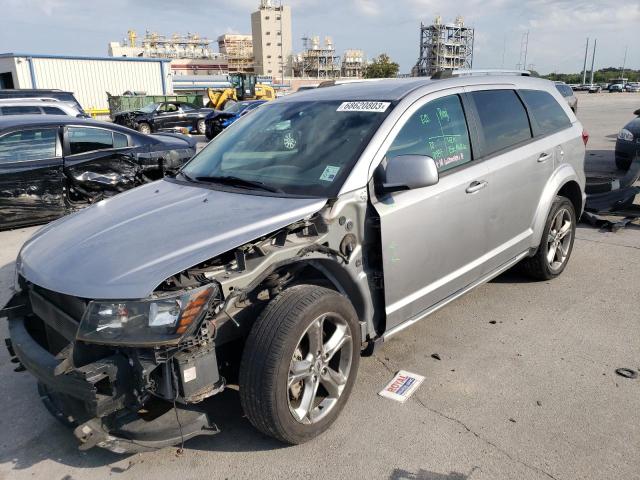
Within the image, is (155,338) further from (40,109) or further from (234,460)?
(40,109)

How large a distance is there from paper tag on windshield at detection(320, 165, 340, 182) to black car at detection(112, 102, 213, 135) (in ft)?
72.5

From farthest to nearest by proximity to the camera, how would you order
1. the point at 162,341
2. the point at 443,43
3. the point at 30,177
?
the point at 443,43
the point at 30,177
the point at 162,341

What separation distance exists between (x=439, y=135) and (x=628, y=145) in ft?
25.0

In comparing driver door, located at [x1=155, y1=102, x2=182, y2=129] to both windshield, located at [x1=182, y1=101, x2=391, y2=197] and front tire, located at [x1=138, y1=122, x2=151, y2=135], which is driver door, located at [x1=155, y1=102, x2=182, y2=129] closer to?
front tire, located at [x1=138, y1=122, x2=151, y2=135]

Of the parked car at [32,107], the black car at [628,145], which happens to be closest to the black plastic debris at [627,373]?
the black car at [628,145]

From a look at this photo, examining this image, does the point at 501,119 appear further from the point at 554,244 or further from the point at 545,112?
the point at 554,244

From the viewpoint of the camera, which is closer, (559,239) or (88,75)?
(559,239)

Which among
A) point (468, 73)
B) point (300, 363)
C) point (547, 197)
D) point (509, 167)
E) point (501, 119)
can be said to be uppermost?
point (468, 73)

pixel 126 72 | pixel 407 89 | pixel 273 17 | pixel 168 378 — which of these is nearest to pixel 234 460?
pixel 168 378

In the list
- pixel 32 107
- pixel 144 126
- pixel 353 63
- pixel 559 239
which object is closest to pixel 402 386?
pixel 559 239

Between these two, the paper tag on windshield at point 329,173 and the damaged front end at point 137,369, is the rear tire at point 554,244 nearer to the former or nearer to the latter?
the paper tag on windshield at point 329,173

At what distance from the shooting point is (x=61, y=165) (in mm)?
7262

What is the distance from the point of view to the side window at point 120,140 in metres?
7.87

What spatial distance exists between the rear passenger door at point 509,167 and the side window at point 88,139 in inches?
229
